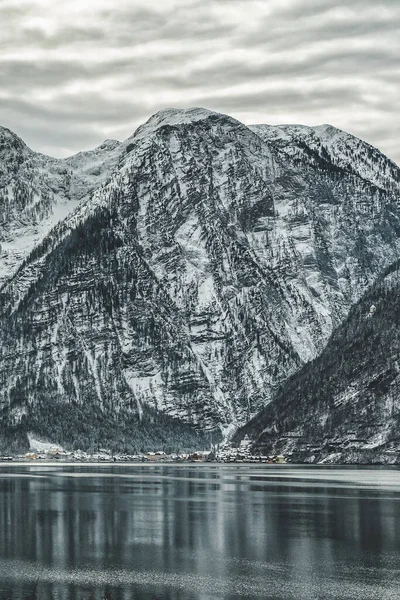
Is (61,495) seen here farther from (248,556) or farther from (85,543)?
(248,556)

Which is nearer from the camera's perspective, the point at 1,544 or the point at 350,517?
the point at 1,544

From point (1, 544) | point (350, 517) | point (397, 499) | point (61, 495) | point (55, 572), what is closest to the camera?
point (55, 572)

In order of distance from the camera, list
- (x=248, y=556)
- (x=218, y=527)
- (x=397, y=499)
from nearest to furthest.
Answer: (x=248, y=556) < (x=218, y=527) < (x=397, y=499)

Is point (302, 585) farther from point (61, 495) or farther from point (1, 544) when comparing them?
point (61, 495)

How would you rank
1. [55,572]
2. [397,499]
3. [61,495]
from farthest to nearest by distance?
[61,495]
[397,499]
[55,572]

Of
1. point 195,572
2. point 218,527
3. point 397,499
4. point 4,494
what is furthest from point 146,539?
point 4,494

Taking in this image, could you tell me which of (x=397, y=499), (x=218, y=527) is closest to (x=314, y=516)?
(x=218, y=527)
